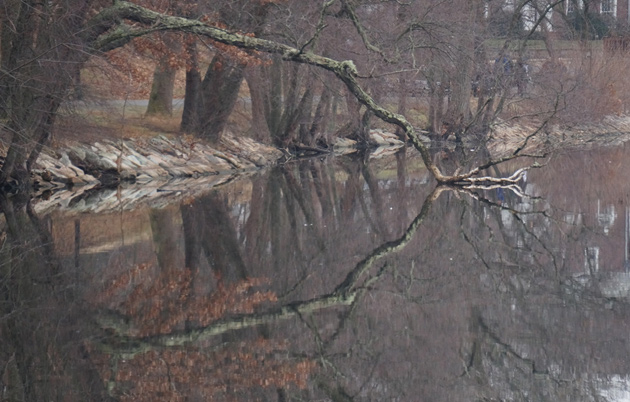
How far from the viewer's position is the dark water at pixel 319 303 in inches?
259

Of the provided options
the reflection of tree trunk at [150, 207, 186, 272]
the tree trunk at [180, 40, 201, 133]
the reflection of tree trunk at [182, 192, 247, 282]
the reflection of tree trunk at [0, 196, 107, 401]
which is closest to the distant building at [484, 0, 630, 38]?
the tree trunk at [180, 40, 201, 133]

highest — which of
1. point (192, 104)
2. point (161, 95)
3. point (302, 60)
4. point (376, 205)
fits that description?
point (302, 60)

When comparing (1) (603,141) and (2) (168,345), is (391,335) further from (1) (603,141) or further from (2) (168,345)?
(1) (603,141)

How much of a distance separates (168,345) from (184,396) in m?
1.31

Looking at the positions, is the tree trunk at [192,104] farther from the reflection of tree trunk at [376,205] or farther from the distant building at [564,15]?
the distant building at [564,15]

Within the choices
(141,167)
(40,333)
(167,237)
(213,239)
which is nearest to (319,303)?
(40,333)

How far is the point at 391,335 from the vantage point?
7719 mm

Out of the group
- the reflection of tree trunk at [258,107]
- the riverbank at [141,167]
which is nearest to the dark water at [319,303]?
the riverbank at [141,167]

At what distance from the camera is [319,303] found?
906 cm

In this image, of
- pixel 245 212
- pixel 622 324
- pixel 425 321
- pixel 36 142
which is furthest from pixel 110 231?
pixel 622 324

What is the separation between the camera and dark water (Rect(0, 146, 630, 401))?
6.59m

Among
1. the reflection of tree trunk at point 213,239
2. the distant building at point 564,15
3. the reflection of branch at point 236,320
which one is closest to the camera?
the reflection of branch at point 236,320

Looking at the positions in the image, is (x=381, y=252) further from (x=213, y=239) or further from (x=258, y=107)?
(x=258, y=107)

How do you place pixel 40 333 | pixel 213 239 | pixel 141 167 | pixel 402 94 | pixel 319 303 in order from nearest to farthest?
1. pixel 40 333
2. pixel 319 303
3. pixel 213 239
4. pixel 141 167
5. pixel 402 94
